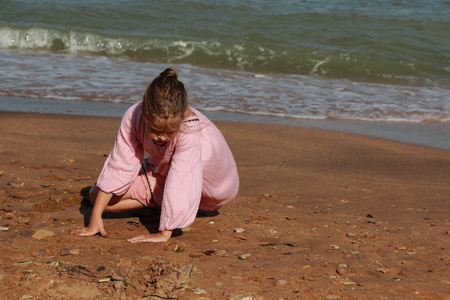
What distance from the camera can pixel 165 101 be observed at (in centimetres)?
295

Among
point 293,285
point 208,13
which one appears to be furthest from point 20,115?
point 208,13

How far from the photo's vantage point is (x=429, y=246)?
3381 mm

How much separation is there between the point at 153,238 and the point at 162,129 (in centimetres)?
58

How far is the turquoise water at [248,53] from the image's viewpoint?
7969mm

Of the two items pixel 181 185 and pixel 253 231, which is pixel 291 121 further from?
pixel 181 185

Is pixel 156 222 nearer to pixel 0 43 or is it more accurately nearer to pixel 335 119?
pixel 335 119

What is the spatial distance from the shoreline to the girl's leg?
324cm

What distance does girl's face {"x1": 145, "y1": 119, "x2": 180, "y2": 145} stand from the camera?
2.97 metres

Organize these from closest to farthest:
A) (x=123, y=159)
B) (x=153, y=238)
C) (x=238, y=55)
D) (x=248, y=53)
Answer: (x=153, y=238), (x=123, y=159), (x=238, y=55), (x=248, y=53)

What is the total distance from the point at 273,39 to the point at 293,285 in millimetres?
10938

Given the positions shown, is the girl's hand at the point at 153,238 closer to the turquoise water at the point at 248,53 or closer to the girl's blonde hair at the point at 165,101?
the girl's blonde hair at the point at 165,101

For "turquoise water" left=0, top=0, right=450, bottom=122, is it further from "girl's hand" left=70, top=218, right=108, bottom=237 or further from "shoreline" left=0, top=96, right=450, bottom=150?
"girl's hand" left=70, top=218, right=108, bottom=237

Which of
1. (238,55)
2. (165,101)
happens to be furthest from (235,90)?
(165,101)

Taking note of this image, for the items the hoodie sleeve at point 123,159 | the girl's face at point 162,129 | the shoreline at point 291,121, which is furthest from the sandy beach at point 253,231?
the shoreline at point 291,121
